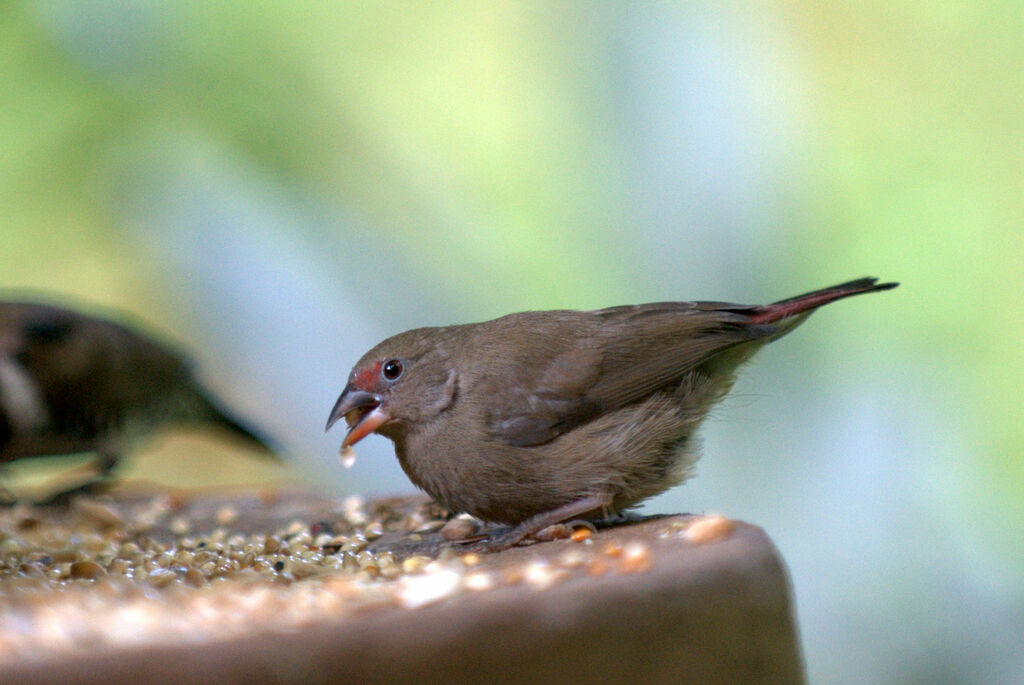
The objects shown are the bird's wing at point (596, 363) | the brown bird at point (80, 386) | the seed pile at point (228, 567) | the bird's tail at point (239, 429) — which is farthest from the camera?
the bird's tail at point (239, 429)

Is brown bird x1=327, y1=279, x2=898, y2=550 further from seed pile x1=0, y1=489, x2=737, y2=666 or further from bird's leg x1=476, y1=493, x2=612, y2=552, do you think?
seed pile x1=0, y1=489, x2=737, y2=666

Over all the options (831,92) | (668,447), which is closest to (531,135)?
(831,92)

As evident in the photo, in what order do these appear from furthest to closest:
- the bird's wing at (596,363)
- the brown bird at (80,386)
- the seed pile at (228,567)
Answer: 1. the brown bird at (80,386)
2. the bird's wing at (596,363)
3. the seed pile at (228,567)

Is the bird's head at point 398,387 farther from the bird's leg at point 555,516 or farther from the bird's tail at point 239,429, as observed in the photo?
the bird's tail at point 239,429

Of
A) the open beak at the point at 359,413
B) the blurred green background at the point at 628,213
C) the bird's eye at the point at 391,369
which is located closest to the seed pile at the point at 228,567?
the open beak at the point at 359,413

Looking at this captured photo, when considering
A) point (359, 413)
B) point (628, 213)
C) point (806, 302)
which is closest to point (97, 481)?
point (359, 413)

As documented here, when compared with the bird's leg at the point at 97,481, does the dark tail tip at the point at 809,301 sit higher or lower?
lower

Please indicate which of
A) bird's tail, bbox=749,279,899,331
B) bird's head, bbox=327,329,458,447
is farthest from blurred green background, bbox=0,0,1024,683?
bird's head, bbox=327,329,458,447

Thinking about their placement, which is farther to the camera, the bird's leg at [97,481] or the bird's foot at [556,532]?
the bird's leg at [97,481]

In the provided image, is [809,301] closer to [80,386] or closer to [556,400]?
[556,400]
